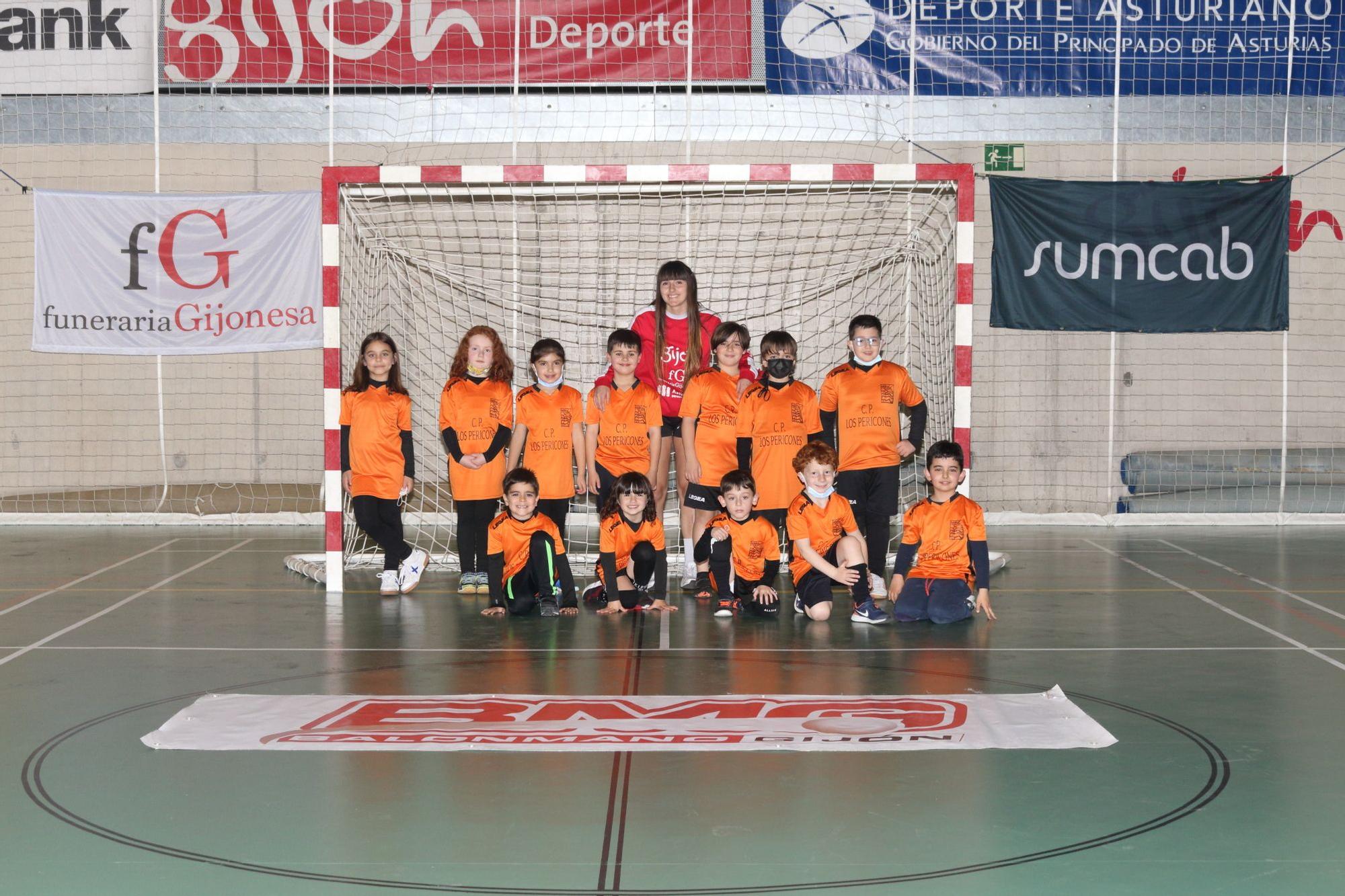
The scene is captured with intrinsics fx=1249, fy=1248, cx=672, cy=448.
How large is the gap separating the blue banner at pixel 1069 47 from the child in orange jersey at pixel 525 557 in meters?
5.25

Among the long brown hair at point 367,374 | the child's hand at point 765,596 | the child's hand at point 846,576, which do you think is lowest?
the child's hand at point 765,596

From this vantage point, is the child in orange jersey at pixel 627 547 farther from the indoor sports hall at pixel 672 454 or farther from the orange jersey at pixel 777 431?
the orange jersey at pixel 777 431

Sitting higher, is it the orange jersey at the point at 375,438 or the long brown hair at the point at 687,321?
the long brown hair at the point at 687,321

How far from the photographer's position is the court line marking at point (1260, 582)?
20.9 feet

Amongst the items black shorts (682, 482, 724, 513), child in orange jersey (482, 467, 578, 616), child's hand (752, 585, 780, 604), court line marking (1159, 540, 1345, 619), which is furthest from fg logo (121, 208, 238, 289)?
court line marking (1159, 540, 1345, 619)

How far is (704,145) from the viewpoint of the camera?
11508 millimetres

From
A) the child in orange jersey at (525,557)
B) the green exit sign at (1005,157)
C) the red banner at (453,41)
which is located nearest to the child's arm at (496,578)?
the child in orange jersey at (525,557)

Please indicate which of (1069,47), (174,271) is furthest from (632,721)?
(1069,47)

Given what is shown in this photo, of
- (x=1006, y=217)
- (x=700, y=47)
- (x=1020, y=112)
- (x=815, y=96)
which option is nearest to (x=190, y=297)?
(x=700, y=47)

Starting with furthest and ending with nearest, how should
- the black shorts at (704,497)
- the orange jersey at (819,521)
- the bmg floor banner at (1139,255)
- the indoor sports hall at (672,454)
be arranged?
the bmg floor banner at (1139,255) < the black shorts at (704,497) < the orange jersey at (819,521) < the indoor sports hall at (672,454)

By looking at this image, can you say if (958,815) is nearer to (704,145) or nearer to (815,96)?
(815,96)

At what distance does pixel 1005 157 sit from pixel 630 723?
29.1 feet

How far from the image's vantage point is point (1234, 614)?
6312 millimetres

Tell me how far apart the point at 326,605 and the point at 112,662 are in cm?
156
